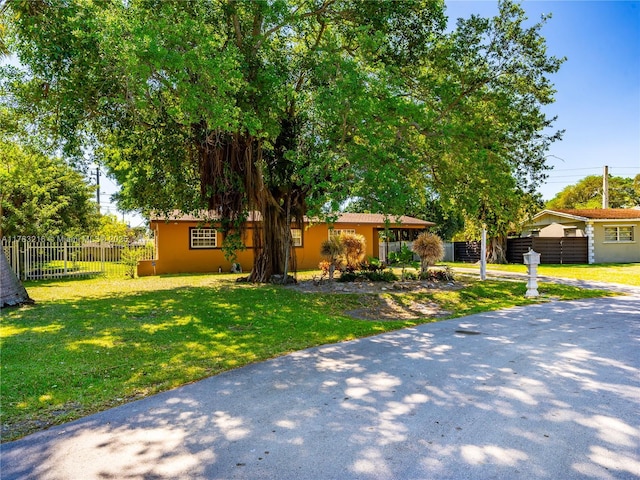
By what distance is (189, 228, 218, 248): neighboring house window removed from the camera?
19.4m

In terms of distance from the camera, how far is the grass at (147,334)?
13.6ft

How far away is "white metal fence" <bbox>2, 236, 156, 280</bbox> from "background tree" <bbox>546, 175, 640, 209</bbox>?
49046mm

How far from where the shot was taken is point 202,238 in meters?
19.7

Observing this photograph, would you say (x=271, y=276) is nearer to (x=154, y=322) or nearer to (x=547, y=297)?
(x=154, y=322)

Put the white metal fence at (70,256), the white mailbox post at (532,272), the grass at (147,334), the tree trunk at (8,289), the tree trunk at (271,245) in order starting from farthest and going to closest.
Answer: the white metal fence at (70,256), the tree trunk at (271,245), the white mailbox post at (532,272), the tree trunk at (8,289), the grass at (147,334)

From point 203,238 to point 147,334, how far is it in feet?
44.0

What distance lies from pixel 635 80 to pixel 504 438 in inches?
554

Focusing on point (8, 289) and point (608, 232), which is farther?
point (608, 232)

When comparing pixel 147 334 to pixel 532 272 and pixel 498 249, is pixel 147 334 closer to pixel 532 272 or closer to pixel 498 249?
pixel 532 272

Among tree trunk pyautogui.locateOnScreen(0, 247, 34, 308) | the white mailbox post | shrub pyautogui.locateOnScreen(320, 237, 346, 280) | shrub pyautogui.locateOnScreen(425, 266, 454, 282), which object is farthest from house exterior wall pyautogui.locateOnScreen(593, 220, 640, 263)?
tree trunk pyautogui.locateOnScreen(0, 247, 34, 308)

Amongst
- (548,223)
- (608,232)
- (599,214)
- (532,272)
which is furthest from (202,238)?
(608,232)

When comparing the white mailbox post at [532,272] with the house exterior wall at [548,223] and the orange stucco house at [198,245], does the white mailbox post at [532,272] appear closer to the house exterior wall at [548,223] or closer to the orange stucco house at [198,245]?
the orange stucco house at [198,245]

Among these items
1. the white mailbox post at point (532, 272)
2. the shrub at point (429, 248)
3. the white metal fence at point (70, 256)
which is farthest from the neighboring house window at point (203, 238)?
the white mailbox post at point (532, 272)

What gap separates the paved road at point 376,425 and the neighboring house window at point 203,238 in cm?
1513
